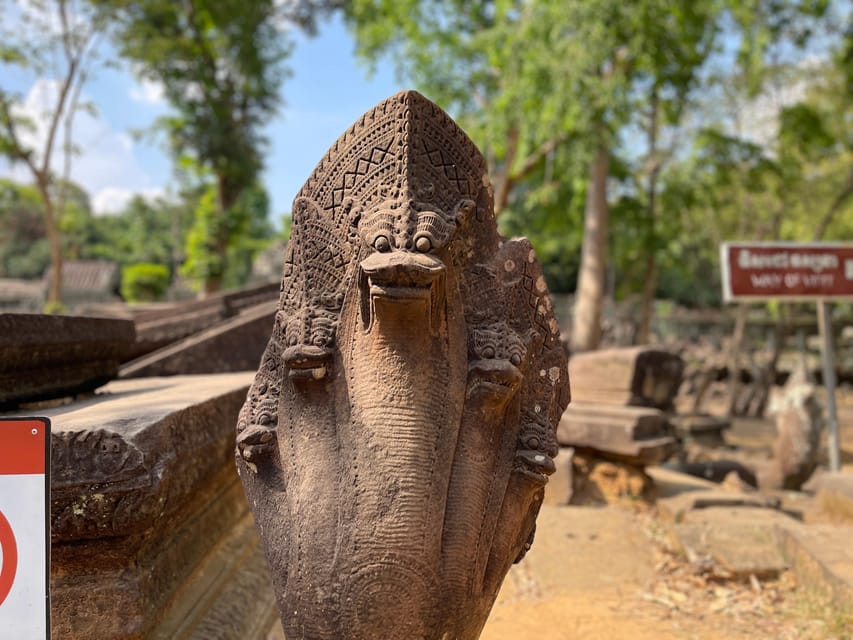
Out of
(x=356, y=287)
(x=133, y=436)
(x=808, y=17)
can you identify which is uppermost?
(x=808, y=17)

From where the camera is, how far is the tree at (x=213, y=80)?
44.9ft

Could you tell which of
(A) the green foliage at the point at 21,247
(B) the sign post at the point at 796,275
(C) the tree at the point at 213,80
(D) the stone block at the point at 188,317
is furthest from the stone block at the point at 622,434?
(A) the green foliage at the point at 21,247

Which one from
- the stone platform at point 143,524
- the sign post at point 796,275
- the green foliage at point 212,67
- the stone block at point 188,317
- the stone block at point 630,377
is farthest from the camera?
the green foliage at point 212,67

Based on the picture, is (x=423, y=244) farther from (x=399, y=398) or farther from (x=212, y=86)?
(x=212, y=86)

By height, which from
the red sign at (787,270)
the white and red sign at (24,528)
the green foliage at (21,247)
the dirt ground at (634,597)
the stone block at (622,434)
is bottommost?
the dirt ground at (634,597)

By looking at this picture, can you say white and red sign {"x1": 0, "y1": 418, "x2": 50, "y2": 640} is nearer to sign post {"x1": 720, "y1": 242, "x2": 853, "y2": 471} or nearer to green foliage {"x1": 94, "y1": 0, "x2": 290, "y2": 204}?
sign post {"x1": 720, "y1": 242, "x2": 853, "y2": 471}

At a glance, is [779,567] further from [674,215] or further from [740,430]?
[740,430]

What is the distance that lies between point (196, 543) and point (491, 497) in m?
1.18

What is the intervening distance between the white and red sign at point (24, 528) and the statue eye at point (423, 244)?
79 cm

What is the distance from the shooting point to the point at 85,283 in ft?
59.9

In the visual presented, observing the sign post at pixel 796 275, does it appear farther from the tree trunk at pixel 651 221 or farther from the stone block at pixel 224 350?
the tree trunk at pixel 651 221

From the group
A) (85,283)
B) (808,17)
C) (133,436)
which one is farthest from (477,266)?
(85,283)

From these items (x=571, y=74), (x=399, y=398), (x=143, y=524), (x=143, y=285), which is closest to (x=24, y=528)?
(x=143, y=524)

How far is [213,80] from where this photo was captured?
574 inches
